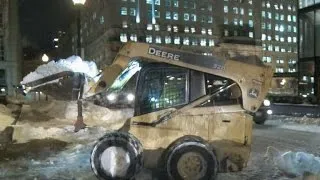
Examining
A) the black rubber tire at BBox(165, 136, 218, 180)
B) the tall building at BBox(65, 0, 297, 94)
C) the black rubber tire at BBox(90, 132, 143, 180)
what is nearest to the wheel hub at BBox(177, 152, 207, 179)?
the black rubber tire at BBox(165, 136, 218, 180)

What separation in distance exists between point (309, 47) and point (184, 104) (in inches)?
1674

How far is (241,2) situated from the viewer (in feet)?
488

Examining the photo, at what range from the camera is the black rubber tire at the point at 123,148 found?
948 cm

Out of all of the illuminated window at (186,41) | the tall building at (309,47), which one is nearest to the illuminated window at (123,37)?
the illuminated window at (186,41)

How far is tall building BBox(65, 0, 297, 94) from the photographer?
12756cm

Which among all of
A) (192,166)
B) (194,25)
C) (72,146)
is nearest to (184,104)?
(192,166)

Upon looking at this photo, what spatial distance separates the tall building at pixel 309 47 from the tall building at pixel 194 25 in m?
63.3

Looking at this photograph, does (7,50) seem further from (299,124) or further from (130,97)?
(130,97)

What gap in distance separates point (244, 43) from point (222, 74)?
13766cm

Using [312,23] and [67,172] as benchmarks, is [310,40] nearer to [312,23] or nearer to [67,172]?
[312,23]

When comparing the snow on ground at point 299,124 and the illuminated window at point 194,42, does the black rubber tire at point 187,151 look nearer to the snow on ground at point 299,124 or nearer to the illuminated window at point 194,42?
the snow on ground at point 299,124

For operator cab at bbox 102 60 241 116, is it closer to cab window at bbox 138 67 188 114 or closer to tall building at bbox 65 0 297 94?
cab window at bbox 138 67 188 114

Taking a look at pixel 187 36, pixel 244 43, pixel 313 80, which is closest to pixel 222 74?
pixel 313 80

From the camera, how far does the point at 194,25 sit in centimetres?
13688
